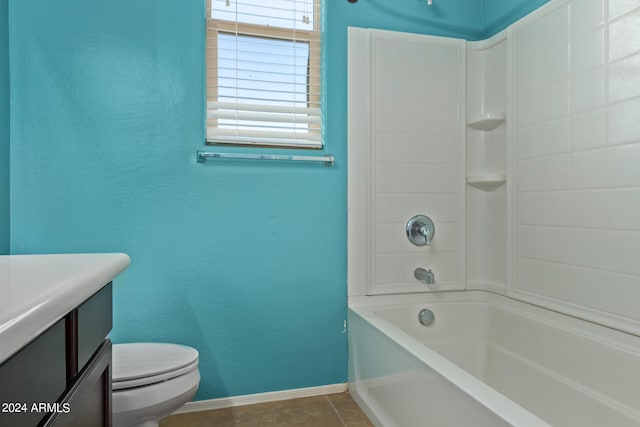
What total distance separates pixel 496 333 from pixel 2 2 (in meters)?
2.71

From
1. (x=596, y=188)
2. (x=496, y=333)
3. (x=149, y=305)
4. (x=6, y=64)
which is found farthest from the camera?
(x=496, y=333)

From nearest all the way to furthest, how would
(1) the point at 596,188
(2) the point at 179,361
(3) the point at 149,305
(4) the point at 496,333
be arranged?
1. (2) the point at 179,361
2. (1) the point at 596,188
3. (3) the point at 149,305
4. (4) the point at 496,333

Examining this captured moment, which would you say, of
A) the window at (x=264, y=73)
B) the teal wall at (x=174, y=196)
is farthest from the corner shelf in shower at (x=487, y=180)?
the window at (x=264, y=73)

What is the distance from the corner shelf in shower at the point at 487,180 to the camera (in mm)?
2057

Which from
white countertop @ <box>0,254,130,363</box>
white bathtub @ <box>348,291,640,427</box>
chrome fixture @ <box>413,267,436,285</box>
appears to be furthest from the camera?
chrome fixture @ <box>413,267,436,285</box>

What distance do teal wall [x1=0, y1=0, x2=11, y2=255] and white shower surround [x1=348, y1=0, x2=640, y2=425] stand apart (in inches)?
60.1

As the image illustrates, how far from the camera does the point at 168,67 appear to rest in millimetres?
1813

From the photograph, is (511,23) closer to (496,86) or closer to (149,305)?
(496,86)

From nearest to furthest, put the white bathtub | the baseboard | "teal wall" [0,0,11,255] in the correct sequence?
1. the white bathtub
2. "teal wall" [0,0,11,255]
3. the baseboard

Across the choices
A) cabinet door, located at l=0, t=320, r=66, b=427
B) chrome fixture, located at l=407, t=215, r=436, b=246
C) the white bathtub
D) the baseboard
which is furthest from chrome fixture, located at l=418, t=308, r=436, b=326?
cabinet door, located at l=0, t=320, r=66, b=427

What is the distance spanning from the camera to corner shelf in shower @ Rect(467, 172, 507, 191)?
206cm

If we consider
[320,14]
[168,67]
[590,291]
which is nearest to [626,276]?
[590,291]

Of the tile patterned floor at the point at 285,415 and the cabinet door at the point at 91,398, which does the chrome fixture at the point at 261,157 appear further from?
the tile patterned floor at the point at 285,415

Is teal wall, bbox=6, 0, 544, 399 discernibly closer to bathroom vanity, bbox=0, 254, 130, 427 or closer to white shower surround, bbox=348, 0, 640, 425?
white shower surround, bbox=348, 0, 640, 425
